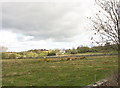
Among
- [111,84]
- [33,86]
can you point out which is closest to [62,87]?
[33,86]

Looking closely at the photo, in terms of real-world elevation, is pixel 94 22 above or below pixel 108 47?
above

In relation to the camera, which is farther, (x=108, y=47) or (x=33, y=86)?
(x=33, y=86)

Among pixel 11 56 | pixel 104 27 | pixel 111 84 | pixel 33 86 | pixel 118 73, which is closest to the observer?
pixel 104 27

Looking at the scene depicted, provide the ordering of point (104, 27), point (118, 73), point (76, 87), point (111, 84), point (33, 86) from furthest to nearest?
point (33, 86), point (76, 87), point (111, 84), point (118, 73), point (104, 27)

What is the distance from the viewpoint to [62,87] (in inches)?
425

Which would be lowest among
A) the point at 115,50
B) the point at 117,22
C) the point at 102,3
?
the point at 115,50

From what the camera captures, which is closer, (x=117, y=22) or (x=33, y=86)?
(x=117, y=22)

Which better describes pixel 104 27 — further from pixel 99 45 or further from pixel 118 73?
pixel 118 73

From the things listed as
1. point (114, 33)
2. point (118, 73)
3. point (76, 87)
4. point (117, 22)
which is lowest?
point (76, 87)

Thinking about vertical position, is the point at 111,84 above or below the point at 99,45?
below

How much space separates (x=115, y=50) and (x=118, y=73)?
1441 millimetres

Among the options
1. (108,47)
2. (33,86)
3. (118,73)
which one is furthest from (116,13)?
(33,86)

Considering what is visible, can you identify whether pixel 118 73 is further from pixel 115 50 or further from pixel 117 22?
pixel 117 22

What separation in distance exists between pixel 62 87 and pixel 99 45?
5.45m
